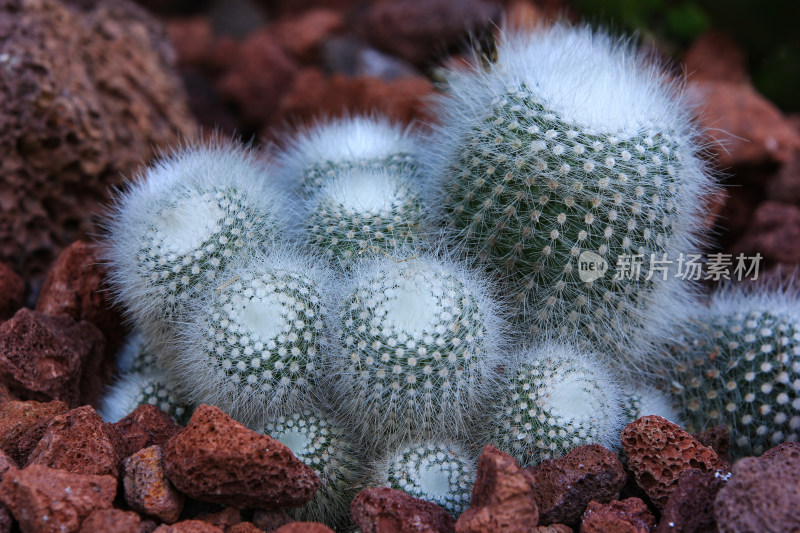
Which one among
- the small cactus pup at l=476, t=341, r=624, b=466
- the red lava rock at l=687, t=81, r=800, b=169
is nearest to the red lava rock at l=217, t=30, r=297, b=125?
the red lava rock at l=687, t=81, r=800, b=169

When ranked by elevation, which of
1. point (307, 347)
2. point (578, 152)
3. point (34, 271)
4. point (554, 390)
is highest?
point (578, 152)

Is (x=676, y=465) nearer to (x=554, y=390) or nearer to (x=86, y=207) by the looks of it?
(x=554, y=390)

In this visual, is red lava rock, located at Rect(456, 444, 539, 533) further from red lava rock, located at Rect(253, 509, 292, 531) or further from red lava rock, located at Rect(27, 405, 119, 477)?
red lava rock, located at Rect(27, 405, 119, 477)

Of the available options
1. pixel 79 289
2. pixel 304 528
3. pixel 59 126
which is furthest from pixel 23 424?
pixel 59 126

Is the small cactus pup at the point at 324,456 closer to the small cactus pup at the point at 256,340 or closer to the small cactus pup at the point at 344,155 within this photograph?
the small cactus pup at the point at 256,340

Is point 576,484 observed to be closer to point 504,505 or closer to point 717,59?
point 504,505

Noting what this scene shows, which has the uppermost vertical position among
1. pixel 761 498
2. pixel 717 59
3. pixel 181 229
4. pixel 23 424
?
pixel 717 59

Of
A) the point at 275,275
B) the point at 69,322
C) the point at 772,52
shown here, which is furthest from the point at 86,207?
the point at 772,52

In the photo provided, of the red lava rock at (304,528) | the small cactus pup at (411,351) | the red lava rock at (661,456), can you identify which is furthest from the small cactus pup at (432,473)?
the red lava rock at (661,456)
